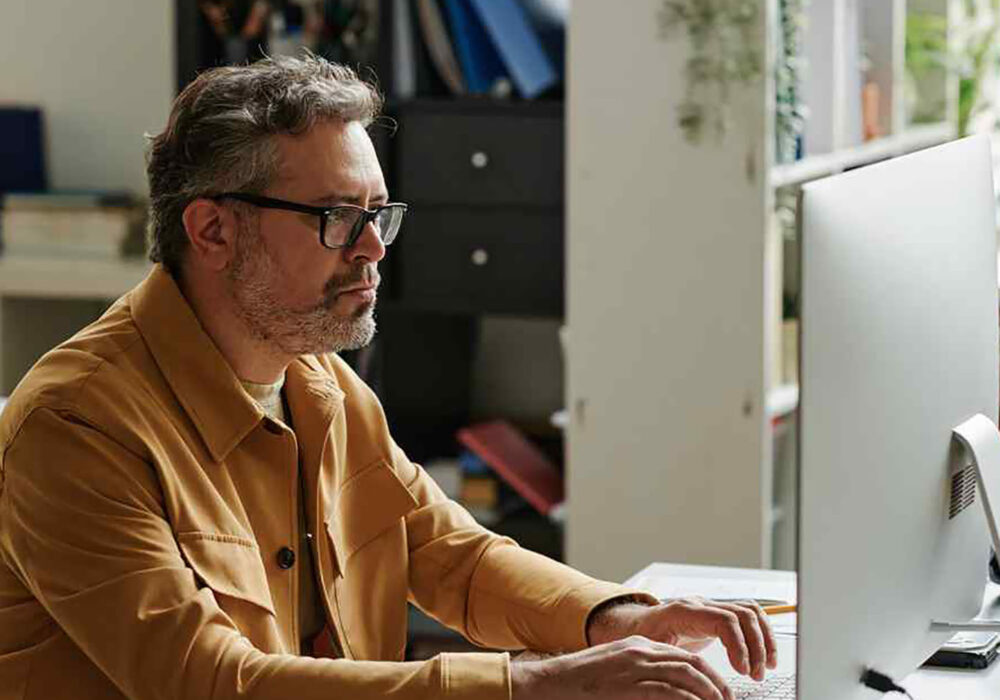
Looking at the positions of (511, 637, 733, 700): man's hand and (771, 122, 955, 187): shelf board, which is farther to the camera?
(771, 122, 955, 187): shelf board

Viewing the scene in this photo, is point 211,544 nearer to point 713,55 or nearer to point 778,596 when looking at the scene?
point 778,596

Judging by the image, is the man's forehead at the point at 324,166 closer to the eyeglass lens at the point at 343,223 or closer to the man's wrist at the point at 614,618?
the eyeglass lens at the point at 343,223

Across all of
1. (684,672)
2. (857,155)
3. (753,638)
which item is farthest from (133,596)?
(857,155)

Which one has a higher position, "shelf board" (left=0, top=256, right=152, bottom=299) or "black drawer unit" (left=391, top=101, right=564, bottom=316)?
"black drawer unit" (left=391, top=101, right=564, bottom=316)

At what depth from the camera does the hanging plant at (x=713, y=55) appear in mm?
3211

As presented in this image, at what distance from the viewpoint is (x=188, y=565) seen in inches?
63.7

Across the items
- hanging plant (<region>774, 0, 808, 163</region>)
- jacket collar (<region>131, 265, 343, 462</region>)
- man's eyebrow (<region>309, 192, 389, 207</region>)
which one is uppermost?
hanging plant (<region>774, 0, 808, 163</region>)

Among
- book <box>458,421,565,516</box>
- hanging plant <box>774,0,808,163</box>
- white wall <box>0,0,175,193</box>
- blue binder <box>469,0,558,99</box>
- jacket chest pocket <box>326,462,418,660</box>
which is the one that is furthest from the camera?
white wall <box>0,0,175,193</box>

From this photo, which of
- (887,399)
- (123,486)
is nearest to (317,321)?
(123,486)

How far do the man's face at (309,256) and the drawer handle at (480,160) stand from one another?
5.74 ft

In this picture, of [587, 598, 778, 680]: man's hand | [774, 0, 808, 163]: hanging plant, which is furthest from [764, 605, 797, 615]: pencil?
[774, 0, 808, 163]: hanging plant

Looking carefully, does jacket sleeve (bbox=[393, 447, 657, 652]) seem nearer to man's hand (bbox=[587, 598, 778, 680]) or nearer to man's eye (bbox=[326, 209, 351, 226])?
man's hand (bbox=[587, 598, 778, 680])

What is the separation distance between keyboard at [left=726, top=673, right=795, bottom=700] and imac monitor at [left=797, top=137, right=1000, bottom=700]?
0.16m

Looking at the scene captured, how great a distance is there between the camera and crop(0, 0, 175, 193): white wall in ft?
13.5
